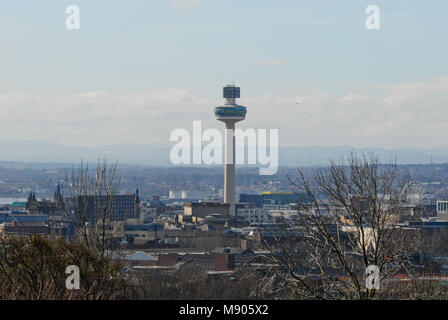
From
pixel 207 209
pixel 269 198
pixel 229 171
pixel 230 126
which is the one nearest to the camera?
pixel 207 209

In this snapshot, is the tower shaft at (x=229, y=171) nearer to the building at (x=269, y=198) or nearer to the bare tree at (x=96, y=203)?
the building at (x=269, y=198)

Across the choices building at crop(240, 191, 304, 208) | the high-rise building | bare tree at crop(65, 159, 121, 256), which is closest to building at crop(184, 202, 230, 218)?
Result: the high-rise building

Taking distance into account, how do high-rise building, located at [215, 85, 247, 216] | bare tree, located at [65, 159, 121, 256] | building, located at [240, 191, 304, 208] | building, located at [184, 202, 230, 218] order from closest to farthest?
1. bare tree, located at [65, 159, 121, 256]
2. building, located at [184, 202, 230, 218]
3. high-rise building, located at [215, 85, 247, 216]
4. building, located at [240, 191, 304, 208]

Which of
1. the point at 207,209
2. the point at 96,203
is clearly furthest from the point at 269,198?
the point at 96,203

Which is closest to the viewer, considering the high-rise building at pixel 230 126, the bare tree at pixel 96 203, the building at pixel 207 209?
the bare tree at pixel 96 203

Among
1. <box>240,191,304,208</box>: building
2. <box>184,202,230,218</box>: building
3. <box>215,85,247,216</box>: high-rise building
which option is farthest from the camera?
<box>240,191,304,208</box>: building

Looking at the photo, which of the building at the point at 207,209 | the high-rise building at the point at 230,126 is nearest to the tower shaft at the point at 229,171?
the high-rise building at the point at 230,126

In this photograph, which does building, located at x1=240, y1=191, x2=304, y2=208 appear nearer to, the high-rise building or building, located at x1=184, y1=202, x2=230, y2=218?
the high-rise building

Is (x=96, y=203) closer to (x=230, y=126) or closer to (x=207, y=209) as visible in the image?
(x=207, y=209)

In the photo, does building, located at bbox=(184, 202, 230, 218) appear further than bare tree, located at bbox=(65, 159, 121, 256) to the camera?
Yes

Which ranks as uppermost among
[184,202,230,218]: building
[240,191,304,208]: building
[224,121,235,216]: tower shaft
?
[224,121,235,216]: tower shaft
